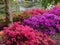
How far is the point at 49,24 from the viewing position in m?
8.69

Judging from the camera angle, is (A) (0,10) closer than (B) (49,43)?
No

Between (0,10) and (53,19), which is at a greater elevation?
(53,19)

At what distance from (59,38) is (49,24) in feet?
2.07

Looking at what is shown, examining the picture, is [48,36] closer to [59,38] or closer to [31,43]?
[59,38]

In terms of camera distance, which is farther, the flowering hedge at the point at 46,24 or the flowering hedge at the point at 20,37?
the flowering hedge at the point at 46,24

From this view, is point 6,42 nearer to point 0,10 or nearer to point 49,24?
point 49,24

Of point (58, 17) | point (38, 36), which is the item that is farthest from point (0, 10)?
point (38, 36)

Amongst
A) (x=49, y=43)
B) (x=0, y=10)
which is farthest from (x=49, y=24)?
(x=0, y=10)

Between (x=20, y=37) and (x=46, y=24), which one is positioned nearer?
(x=20, y=37)

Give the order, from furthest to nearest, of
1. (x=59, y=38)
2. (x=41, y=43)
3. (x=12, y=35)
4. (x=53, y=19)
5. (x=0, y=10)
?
1. (x=0, y=10)
2. (x=53, y=19)
3. (x=59, y=38)
4. (x=41, y=43)
5. (x=12, y=35)

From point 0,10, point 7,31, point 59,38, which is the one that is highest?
point 7,31

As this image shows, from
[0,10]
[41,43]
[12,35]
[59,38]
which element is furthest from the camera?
[0,10]

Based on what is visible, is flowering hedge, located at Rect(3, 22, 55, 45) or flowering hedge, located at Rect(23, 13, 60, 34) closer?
flowering hedge, located at Rect(3, 22, 55, 45)

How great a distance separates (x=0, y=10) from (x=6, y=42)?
54.6ft
